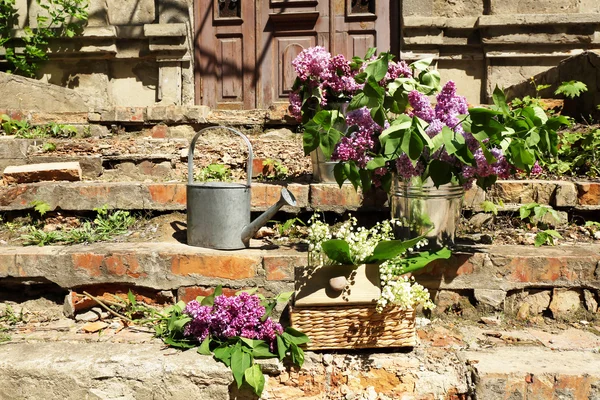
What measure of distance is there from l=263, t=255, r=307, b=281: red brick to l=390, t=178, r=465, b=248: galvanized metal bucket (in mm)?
471

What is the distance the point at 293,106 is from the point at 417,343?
56.9 inches

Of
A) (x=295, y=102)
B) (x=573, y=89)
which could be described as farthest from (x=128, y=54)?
(x=573, y=89)

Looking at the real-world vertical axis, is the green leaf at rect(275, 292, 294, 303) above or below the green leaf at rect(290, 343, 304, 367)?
above

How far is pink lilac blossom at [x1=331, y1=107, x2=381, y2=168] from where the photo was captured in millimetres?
2184

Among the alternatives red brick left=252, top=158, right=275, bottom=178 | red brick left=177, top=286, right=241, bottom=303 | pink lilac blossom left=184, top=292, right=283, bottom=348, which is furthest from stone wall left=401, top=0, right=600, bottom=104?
pink lilac blossom left=184, top=292, right=283, bottom=348

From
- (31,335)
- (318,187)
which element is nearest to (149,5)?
(318,187)

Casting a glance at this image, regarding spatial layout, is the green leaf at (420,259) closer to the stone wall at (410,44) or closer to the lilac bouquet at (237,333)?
the lilac bouquet at (237,333)

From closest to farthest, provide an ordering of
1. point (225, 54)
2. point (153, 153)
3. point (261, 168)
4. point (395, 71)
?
point (395, 71), point (261, 168), point (153, 153), point (225, 54)

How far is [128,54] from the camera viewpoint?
5.49m

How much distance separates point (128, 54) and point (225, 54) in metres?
0.95

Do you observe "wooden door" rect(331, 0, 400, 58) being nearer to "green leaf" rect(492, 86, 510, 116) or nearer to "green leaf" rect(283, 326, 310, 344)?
"green leaf" rect(492, 86, 510, 116)

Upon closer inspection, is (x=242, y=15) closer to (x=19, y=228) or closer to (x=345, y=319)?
(x=19, y=228)

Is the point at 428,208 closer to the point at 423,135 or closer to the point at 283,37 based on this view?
the point at 423,135

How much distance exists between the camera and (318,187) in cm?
288
